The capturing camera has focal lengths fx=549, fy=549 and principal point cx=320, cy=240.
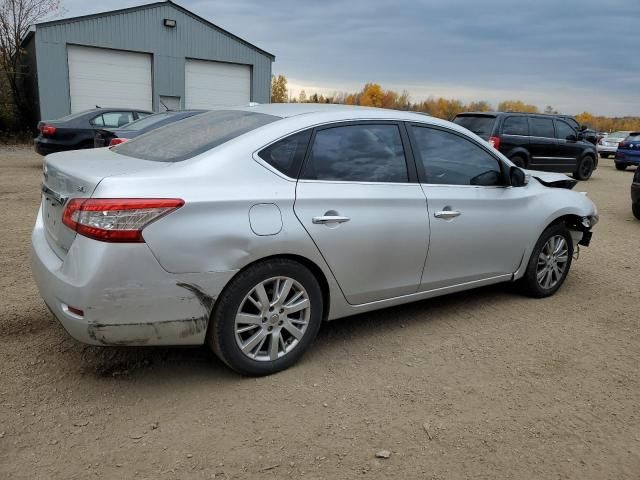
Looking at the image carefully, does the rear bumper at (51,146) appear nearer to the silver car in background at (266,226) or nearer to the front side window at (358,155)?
the silver car in background at (266,226)

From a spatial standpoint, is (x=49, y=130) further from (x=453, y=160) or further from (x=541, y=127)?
(x=541, y=127)

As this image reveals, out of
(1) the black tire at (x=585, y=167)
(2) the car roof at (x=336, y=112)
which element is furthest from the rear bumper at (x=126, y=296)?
(1) the black tire at (x=585, y=167)

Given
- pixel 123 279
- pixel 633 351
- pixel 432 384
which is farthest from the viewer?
pixel 633 351

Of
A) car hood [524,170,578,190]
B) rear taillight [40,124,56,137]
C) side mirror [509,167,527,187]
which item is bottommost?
rear taillight [40,124,56,137]

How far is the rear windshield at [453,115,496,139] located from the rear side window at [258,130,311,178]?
33.2 feet

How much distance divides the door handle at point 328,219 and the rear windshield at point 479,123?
10112 mm

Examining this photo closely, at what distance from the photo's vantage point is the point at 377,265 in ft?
11.8

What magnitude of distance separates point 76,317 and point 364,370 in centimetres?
171

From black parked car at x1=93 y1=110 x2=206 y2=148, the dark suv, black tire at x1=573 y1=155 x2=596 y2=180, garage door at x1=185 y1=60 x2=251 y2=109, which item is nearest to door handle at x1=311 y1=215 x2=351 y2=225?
black parked car at x1=93 y1=110 x2=206 y2=148

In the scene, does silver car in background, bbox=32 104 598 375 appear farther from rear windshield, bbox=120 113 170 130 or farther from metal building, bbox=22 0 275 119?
metal building, bbox=22 0 275 119

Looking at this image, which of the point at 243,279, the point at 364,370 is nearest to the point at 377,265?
the point at 364,370

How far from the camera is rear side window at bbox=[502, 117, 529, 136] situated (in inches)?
502

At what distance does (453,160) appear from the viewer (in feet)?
13.6

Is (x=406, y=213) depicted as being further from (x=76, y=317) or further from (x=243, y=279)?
(x=76, y=317)
